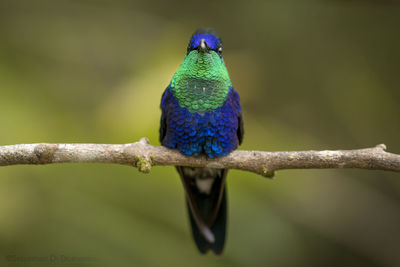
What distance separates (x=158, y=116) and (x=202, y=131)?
1.28 metres

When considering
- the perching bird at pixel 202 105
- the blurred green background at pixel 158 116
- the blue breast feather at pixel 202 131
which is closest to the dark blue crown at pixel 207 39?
→ the perching bird at pixel 202 105

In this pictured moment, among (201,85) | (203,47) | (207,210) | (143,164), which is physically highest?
(203,47)

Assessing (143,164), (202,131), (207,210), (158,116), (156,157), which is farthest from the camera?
(158,116)

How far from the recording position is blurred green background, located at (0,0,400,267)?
13.0ft

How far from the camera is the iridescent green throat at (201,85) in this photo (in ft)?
9.45

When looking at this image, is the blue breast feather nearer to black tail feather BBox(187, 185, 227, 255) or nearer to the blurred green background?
black tail feather BBox(187, 185, 227, 255)

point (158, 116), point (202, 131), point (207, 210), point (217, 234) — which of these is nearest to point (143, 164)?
point (202, 131)

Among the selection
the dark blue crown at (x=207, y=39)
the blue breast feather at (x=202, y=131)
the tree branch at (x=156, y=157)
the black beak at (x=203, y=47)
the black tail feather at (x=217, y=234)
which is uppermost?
the dark blue crown at (x=207, y=39)

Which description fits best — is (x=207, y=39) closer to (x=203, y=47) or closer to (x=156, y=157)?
(x=203, y=47)

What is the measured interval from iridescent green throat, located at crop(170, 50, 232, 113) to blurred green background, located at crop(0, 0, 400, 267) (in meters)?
1.12

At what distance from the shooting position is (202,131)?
289cm

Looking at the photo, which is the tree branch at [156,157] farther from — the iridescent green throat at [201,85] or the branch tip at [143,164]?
the iridescent green throat at [201,85]

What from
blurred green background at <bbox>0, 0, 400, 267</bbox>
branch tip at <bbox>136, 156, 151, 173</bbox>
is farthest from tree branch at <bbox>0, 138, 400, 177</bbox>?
blurred green background at <bbox>0, 0, 400, 267</bbox>

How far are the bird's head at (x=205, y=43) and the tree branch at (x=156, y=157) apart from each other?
0.74 meters
